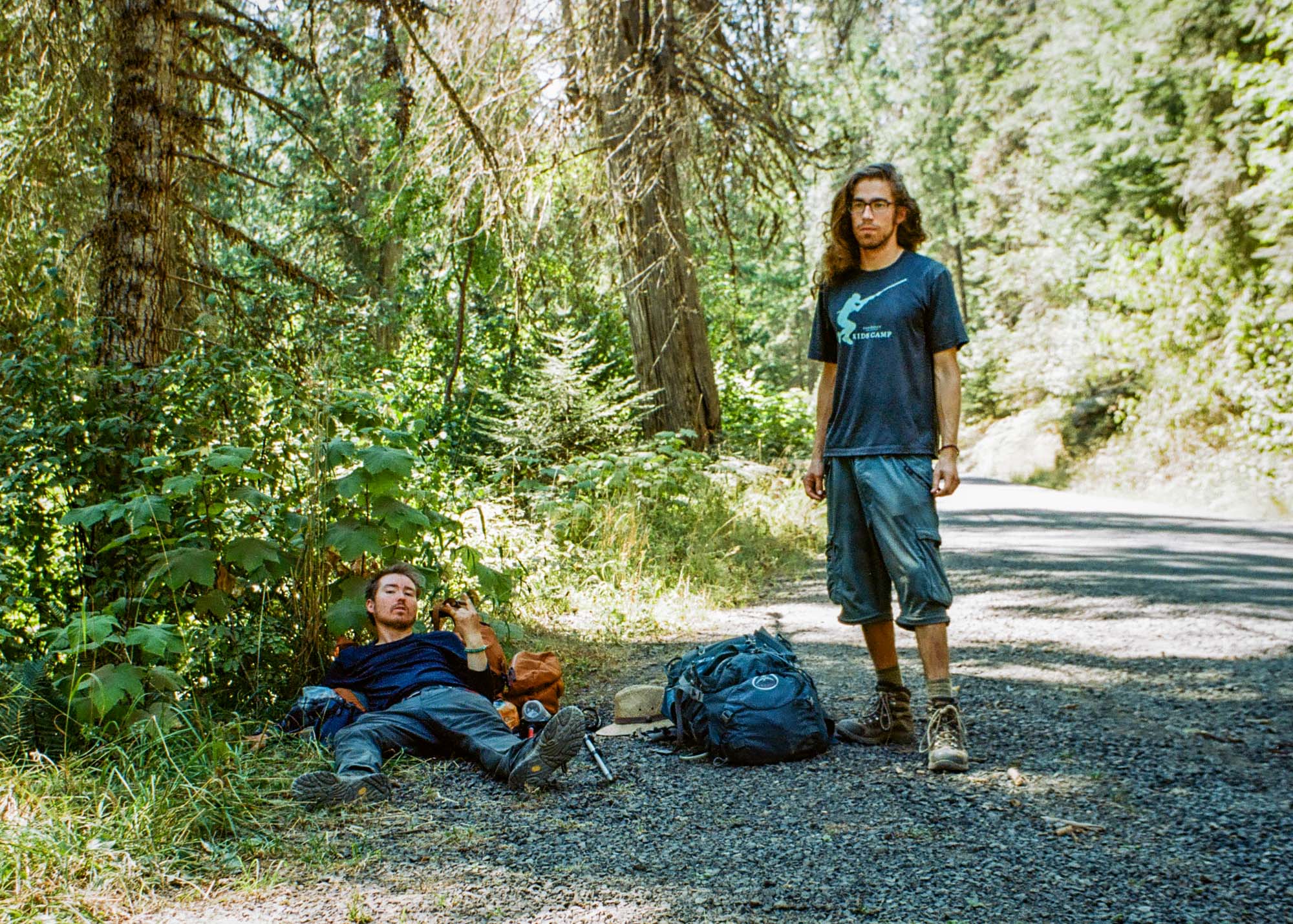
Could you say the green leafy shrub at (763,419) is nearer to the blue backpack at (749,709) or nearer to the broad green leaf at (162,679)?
the blue backpack at (749,709)

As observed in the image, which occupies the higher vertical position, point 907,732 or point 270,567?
point 270,567

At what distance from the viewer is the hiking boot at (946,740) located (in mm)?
3748

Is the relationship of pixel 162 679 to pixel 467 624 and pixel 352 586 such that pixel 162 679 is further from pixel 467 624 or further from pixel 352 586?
pixel 467 624

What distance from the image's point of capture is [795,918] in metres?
2.63

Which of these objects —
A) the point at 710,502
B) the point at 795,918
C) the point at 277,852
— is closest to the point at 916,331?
the point at 795,918

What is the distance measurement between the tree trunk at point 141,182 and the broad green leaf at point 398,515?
71.1 inches

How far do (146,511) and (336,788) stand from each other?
5.04ft

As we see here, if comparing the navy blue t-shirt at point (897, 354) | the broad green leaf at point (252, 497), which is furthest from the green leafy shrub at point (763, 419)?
→ the navy blue t-shirt at point (897, 354)

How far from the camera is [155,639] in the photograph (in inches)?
141

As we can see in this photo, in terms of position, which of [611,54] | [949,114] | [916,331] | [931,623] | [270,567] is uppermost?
[949,114]

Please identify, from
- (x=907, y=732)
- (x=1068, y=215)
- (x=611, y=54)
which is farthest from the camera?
(x=1068, y=215)

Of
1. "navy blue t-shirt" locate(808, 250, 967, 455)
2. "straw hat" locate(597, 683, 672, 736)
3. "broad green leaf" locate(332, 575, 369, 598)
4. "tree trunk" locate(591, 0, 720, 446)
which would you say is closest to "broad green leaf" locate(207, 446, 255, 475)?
"broad green leaf" locate(332, 575, 369, 598)

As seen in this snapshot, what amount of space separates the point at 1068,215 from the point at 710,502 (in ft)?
64.0

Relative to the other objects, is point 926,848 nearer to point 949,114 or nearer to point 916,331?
point 916,331
